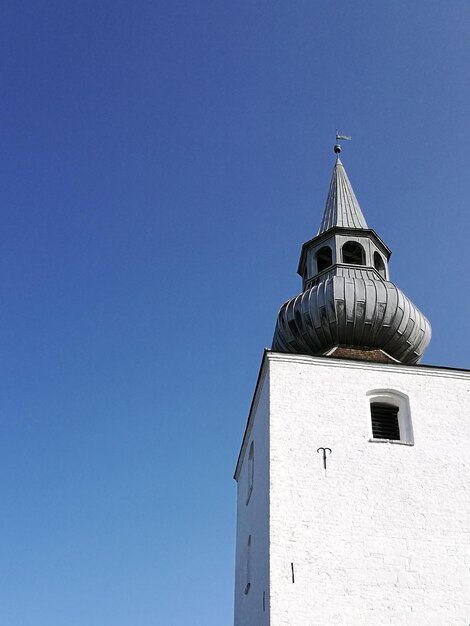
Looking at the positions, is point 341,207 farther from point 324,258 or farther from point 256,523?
point 256,523

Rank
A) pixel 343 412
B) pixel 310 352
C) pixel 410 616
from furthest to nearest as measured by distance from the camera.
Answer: pixel 310 352, pixel 343 412, pixel 410 616

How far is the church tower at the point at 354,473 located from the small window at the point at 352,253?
79.8 inches

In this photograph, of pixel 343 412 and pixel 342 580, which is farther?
pixel 343 412

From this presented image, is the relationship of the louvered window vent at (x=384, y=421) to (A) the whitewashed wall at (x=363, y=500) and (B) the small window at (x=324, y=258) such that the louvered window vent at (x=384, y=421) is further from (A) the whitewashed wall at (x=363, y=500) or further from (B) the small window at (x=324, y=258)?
(B) the small window at (x=324, y=258)

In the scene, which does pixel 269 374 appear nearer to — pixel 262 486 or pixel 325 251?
pixel 262 486

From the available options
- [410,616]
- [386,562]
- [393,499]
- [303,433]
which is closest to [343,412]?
[303,433]

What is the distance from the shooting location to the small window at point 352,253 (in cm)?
2059

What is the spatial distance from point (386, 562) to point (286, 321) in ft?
21.9

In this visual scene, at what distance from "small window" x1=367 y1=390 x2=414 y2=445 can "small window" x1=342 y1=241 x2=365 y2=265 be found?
17.2 feet

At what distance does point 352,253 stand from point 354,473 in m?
7.86

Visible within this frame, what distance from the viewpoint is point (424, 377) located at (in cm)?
1647

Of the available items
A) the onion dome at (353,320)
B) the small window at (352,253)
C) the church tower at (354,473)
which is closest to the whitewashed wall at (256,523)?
the church tower at (354,473)

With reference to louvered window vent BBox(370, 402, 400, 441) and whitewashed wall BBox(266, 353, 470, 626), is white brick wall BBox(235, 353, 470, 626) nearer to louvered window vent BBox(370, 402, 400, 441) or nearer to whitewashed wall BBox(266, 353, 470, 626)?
whitewashed wall BBox(266, 353, 470, 626)

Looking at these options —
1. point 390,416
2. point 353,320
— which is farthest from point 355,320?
point 390,416
